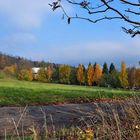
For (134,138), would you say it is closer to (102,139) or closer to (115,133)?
(115,133)

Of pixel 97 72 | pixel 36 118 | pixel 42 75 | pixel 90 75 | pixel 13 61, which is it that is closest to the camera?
pixel 36 118

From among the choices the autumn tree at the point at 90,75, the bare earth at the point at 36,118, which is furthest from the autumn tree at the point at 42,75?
the bare earth at the point at 36,118

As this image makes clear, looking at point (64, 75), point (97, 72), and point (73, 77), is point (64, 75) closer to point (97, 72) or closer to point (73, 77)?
point (73, 77)

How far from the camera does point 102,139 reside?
6.04m

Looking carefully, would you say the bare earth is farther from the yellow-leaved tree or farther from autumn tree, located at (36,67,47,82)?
autumn tree, located at (36,67,47,82)

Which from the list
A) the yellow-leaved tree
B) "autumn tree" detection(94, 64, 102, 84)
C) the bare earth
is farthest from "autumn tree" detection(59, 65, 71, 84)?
the bare earth

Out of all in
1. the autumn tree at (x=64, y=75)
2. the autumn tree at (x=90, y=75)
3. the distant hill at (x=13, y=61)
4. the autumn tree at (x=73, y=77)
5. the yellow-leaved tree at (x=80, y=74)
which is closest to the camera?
the autumn tree at (x=90, y=75)

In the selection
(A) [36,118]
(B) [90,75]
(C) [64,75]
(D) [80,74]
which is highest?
(D) [80,74]

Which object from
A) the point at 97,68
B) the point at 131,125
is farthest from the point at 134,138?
the point at 97,68

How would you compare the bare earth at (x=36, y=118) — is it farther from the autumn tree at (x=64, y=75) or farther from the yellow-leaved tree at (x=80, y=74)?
the autumn tree at (x=64, y=75)

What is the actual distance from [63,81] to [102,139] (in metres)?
80.0

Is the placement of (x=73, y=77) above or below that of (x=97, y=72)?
below

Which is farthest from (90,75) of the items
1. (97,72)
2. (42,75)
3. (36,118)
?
(36,118)

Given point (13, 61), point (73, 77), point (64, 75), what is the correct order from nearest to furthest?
point (64, 75), point (73, 77), point (13, 61)
